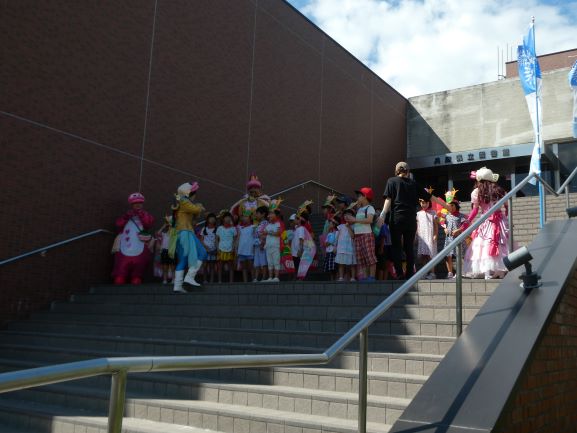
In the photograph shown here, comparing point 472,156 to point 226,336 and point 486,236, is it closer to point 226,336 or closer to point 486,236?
point 486,236

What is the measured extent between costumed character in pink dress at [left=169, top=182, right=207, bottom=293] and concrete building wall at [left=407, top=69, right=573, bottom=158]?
1415cm

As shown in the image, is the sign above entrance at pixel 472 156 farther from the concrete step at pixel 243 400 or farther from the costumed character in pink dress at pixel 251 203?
the concrete step at pixel 243 400

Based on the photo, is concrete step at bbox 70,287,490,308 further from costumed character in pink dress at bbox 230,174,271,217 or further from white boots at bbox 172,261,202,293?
costumed character in pink dress at bbox 230,174,271,217

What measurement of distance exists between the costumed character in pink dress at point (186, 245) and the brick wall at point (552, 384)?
5230 mm

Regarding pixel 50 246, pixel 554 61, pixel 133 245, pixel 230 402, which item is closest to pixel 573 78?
pixel 133 245

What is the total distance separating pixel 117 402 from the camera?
233 centimetres

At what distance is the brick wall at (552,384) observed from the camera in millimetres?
3979

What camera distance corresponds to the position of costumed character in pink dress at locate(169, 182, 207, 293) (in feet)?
29.2

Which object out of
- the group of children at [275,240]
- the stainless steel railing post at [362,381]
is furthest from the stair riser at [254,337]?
the stainless steel railing post at [362,381]

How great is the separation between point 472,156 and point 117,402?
65.4ft

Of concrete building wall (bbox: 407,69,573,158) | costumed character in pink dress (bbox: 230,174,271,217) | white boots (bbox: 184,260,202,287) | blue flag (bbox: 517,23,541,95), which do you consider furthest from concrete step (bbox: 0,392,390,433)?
concrete building wall (bbox: 407,69,573,158)

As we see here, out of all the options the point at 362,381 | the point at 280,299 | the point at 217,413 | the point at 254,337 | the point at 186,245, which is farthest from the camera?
the point at 186,245

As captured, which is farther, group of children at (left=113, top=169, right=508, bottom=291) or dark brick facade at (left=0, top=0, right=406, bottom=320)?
dark brick facade at (left=0, top=0, right=406, bottom=320)

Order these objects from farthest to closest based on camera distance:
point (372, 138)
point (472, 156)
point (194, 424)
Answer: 1. point (472, 156)
2. point (372, 138)
3. point (194, 424)
